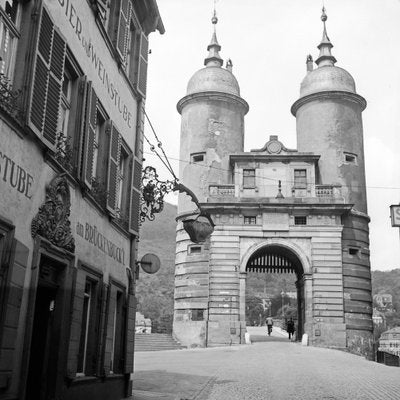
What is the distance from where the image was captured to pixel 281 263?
42219mm

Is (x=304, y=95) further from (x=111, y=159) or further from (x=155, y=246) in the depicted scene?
(x=155, y=246)

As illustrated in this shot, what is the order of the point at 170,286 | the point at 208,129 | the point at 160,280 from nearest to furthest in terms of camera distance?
the point at 208,129 < the point at 170,286 < the point at 160,280

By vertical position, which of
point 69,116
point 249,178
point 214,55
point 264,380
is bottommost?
point 264,380

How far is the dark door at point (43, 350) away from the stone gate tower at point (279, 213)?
90.5 ft

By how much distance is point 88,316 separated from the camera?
10.5 meters

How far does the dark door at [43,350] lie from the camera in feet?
28.0

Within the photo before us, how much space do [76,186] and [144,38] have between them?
6.90 meters

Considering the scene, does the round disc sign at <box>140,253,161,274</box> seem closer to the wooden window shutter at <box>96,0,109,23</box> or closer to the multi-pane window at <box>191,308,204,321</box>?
the wooden window shutter at <box>96,0,109,23</box>

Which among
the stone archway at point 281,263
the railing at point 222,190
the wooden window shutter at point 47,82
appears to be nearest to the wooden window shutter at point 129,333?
the wooden window shutter at point 47,82

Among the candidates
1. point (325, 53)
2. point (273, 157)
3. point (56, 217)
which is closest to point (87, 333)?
point (56, 217)

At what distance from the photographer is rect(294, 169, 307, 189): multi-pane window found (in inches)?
1542

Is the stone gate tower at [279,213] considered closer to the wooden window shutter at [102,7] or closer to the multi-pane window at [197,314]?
the multi-pane window at [197,314]

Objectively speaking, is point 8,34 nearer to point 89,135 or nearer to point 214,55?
point 89,135

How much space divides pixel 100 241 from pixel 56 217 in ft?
8.13
